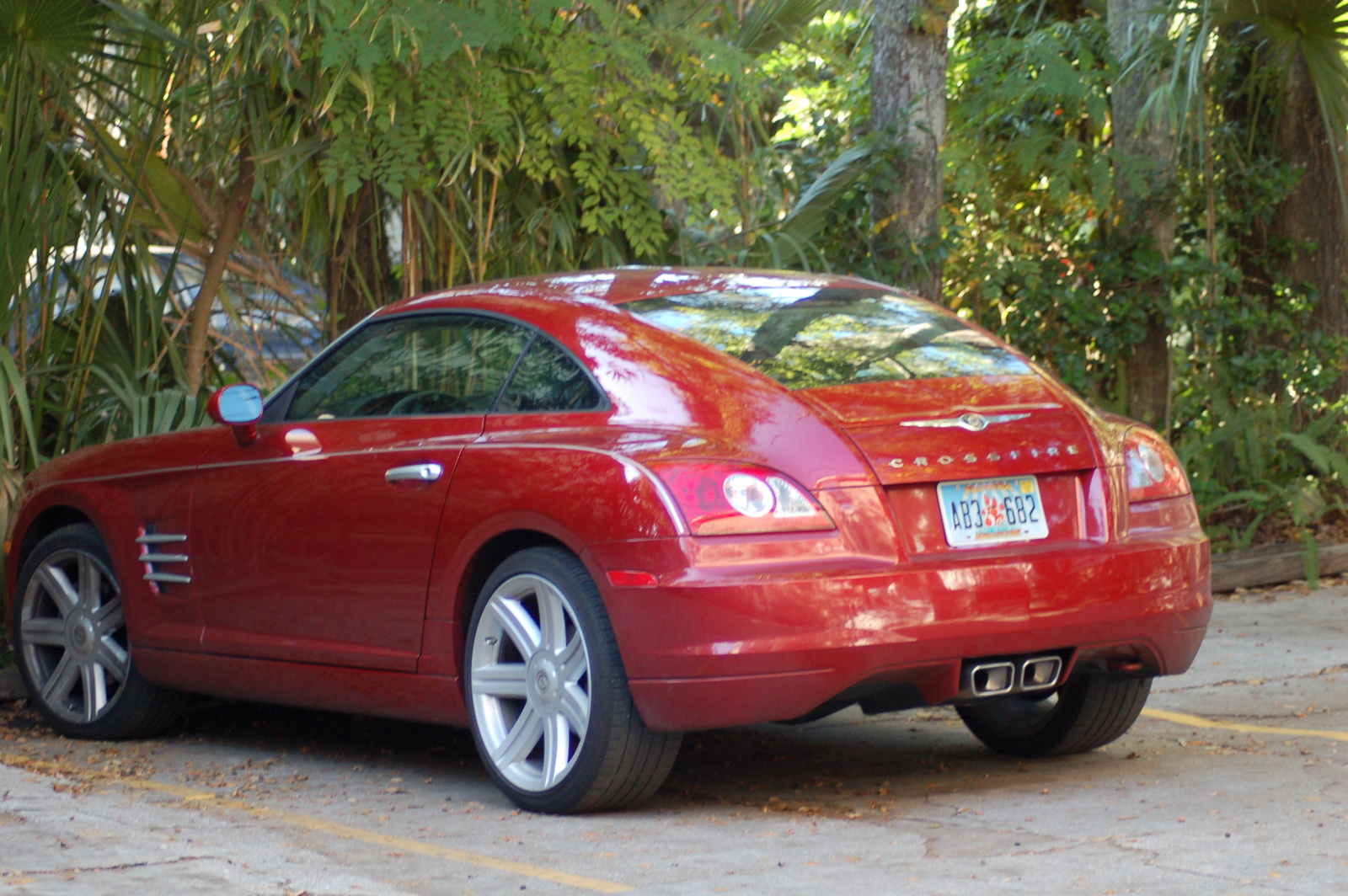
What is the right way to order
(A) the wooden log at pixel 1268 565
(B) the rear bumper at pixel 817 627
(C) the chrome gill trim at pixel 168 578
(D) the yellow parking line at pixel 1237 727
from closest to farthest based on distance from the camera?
1. (B) the rear bumper at pixel 817 627
2. (D) the yellow parking line at pixel 1237 727
3. (C) the chrome gill trim at pixel 168 578
4. (A) the wooden log at pixel 1268 565

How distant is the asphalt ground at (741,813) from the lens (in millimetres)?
3547

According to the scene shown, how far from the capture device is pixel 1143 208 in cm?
966

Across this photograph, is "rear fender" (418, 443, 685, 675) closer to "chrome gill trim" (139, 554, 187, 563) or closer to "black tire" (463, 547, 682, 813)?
"black tire" (463, 547, 682, 813)

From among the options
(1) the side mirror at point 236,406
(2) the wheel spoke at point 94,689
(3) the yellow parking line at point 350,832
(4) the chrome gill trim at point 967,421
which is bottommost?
(3) the yellow parking line at point 350,832

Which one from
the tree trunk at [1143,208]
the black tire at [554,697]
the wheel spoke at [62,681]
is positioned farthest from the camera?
the tree trunk at [1143,208]

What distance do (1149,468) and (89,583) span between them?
11.7 ft

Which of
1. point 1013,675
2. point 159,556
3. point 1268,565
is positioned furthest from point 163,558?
point 1268,565

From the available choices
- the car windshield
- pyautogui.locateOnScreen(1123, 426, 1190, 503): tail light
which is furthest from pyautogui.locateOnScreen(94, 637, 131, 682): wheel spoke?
pyautogui.locateOnScreen(1123, 426, 1190, 503): tail light

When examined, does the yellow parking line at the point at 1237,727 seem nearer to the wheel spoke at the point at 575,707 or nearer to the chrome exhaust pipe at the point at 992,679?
the chrome exhaust pipe at the point at 992,679

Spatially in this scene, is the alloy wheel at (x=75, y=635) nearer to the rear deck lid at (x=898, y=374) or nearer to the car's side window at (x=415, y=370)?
the car's side window at (x=415, y=370)

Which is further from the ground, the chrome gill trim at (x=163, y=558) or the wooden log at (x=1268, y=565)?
the chrome gill trim at (x=163, y=558)

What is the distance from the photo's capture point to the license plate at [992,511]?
409 centimetres

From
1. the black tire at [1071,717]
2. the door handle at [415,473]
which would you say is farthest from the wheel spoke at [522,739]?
the black tire at [1071,717]

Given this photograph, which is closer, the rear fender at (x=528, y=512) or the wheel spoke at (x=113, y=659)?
the rear fender at (x=528, y=512)
